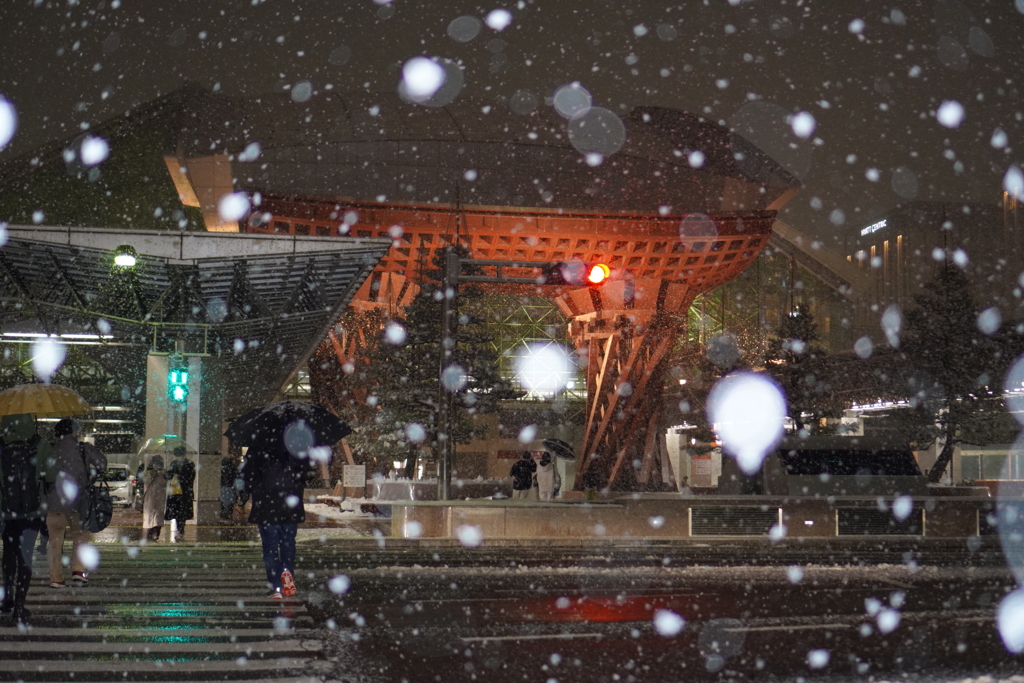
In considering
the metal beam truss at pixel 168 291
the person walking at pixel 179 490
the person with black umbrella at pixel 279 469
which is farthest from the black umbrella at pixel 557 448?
the person with black umbrella at pixel 279 469

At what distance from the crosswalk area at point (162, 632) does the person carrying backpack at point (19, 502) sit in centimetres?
31

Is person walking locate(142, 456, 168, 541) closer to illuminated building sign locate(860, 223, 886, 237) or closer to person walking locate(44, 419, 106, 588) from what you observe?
person walking locate(44, 419, 106, 588)

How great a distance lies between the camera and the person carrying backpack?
Result: 834cm

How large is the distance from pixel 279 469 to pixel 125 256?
957 centimetres

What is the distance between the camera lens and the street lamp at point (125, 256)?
17406 millimetres

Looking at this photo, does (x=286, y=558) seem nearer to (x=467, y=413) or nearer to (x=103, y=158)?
(x=467, y=413)

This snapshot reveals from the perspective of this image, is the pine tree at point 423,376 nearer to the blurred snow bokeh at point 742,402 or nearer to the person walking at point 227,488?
the blurred snow bokeh at point 742,402

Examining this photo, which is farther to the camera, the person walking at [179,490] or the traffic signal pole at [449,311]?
the person walking at [179,490]

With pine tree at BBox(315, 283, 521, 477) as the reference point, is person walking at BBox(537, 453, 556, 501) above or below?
below

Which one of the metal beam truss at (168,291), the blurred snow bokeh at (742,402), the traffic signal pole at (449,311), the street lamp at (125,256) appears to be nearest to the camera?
the traffic signal pole at (449,311)

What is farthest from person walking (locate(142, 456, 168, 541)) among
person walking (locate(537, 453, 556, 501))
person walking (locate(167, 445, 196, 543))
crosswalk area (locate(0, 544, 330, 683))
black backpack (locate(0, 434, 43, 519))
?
person walking (locate(537, 453, 556, 501))

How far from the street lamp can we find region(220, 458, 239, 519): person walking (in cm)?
764

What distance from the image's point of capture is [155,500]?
18281 millimetres

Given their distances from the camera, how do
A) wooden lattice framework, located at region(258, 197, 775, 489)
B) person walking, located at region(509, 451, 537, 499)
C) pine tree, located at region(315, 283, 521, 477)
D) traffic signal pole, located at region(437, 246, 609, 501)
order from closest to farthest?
traffic signal pole, located at region(437, 246, 609, 501), person walking, located at region(509, 451, 537, 499), wooden lattice framework, located at region(258, 197, 775, 489), pine tree, located at region(315, 283, 521, 477)
